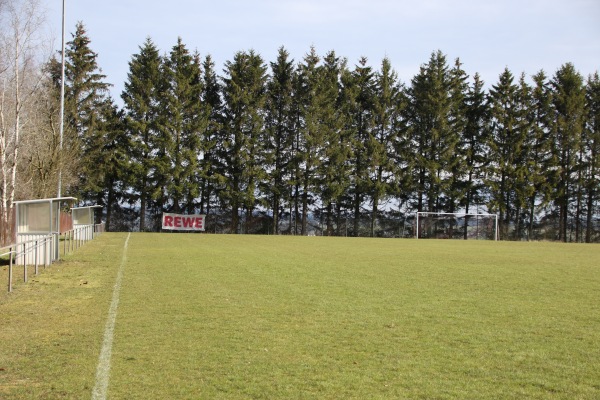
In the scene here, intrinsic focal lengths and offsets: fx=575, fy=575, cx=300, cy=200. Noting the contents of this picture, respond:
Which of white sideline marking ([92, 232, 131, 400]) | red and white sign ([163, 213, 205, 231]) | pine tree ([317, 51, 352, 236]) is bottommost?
white sideline marking ([92, 232, 131, 400])

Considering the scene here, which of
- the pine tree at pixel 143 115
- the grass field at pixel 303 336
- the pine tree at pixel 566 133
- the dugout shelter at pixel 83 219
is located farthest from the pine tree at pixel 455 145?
the grass field at pixel 303 336

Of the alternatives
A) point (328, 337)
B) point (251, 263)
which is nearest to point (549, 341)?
point (328, 337)

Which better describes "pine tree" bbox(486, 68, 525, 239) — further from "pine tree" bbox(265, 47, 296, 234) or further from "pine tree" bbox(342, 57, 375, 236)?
"pine tree" bbox(265, 47, 296, 234)

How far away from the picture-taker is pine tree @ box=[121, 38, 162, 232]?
160ft

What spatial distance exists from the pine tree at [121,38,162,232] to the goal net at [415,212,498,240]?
2423 centimetres

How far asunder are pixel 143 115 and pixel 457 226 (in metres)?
29.7

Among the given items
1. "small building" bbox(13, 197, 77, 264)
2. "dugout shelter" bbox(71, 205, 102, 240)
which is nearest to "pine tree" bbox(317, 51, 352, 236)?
"dugout shelter" bbox(71, 205, 102, 240)

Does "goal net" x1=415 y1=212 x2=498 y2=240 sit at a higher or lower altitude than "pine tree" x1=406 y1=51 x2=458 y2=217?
lower

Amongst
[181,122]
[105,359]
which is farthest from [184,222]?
[105,359]

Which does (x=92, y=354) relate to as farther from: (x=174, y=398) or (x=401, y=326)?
(x=401, y=326)

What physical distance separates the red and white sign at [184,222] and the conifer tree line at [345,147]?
2.92 meters

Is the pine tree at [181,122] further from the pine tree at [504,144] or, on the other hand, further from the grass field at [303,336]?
the grass field at [303,336]

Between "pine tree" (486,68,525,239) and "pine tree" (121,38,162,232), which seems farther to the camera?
"pine tree" (486,68,525,239)

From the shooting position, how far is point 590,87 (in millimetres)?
54531
